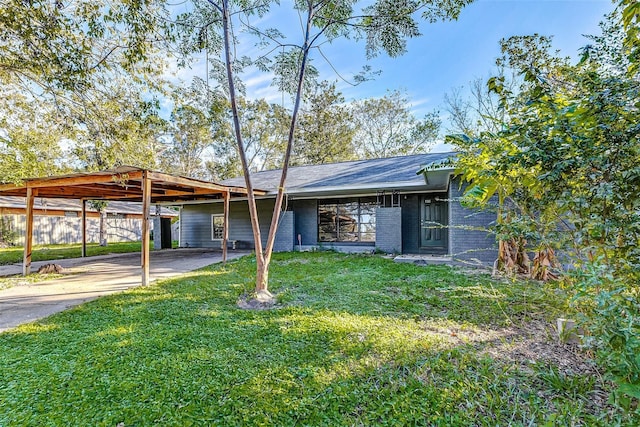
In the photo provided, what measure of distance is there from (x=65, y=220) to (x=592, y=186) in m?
25.5

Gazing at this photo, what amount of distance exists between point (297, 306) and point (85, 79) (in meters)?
5.50

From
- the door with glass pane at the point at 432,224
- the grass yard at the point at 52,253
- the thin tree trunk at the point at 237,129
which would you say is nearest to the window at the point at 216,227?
the grass yard at the point at 52,253

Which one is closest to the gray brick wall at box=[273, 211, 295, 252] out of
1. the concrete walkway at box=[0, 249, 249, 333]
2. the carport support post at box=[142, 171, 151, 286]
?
the concrete walkway at box=[0, 249, 249, 333]

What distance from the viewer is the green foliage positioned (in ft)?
6.42

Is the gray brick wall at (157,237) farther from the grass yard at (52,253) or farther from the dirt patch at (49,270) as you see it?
the dirt patch at (49,270)

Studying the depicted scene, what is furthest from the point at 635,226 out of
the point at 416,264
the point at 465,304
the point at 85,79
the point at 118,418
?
the point at 85,79

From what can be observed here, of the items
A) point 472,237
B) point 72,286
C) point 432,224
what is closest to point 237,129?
point 72,286

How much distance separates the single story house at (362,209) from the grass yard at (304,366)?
18.5 feet

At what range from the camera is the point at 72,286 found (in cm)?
653

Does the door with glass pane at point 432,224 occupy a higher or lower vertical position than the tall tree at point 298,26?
lower

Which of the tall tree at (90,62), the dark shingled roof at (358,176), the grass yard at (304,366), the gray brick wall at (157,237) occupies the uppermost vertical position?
the tall tree at (90,62)

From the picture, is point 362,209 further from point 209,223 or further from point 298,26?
point 209,223

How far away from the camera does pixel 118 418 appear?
7.38ft

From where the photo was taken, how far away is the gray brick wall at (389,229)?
11.1 meters
